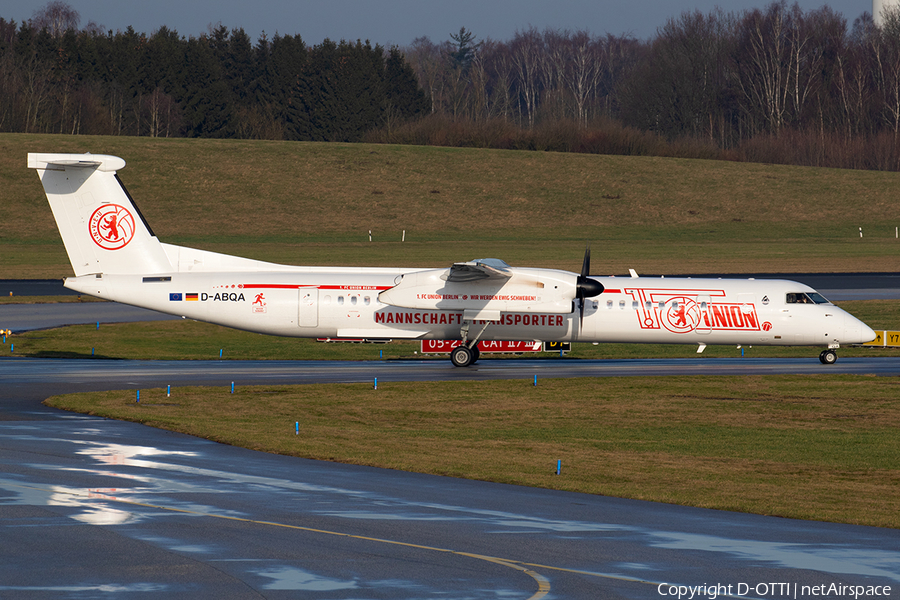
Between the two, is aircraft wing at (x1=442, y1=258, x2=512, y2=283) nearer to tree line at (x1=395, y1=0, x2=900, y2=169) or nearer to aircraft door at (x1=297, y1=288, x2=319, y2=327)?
aircraft door at (x1=297, y1=288, x2=319, y2=327)

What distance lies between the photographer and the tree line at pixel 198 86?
370ft

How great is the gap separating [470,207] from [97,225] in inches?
2385

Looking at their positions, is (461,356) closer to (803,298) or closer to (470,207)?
(803,298)

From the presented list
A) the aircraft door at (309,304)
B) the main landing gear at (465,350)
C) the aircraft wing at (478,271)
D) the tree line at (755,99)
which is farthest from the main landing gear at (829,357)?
the tree line at (755,99)

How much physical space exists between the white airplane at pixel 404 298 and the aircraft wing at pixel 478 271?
77mm

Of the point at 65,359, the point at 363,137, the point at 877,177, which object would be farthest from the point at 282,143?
the point at 65,359

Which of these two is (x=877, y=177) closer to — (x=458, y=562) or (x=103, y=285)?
(x=103, y=285)

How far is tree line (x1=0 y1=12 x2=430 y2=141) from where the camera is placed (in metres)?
113

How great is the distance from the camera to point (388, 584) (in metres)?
10.8

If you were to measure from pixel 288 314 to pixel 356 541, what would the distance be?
2014 cm

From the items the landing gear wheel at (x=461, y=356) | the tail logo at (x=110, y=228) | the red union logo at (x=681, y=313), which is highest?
the tail logo at (x=110, y=228)

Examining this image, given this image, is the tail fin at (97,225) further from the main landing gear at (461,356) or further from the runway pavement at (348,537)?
the runway pavement at (348,537)

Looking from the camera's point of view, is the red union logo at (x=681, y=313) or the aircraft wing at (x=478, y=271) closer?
the aircraft wing at (x=478, y=271)

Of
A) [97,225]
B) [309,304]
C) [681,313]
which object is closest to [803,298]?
[681,313]
